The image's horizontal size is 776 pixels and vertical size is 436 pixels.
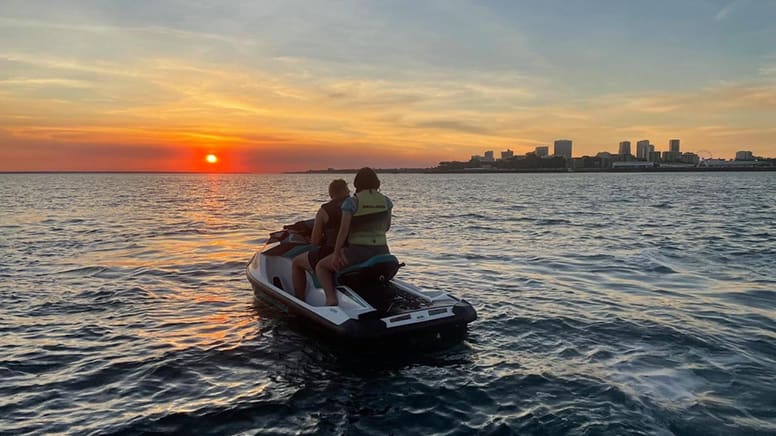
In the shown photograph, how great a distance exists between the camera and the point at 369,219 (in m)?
8.20

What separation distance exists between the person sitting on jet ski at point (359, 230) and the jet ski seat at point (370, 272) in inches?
3.8

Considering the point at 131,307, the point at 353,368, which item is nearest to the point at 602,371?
the point at 353,368

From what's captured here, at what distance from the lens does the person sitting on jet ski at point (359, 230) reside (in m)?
8.04

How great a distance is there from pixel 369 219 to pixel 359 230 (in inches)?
8.8

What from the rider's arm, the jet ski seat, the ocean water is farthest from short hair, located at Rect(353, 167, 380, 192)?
the ocean water

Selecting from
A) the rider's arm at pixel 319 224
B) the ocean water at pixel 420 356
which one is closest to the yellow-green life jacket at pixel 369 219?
the rider's arm at pixel 319 224

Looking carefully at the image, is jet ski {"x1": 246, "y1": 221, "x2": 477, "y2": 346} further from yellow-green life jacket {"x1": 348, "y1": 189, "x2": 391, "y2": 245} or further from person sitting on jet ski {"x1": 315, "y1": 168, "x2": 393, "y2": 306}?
yellow-green life jacket {"x1": 348, "y1": 189, "x2": 391, "y2": 245}

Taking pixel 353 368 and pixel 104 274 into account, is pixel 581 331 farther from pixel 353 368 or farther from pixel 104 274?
pixel 104 274

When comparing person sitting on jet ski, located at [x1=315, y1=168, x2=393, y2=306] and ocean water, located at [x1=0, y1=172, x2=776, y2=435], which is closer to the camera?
ocean water, located at [x1=0, y1=172, x2=776, y2=435]

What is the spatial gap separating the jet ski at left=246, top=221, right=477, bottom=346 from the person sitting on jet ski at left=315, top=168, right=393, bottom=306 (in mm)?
147

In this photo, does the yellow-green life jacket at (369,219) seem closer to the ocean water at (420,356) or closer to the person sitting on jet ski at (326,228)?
the person sitting on jet ski at (326,228)

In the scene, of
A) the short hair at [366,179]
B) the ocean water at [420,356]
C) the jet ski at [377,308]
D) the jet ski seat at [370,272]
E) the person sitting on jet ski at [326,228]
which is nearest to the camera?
the ocean water at [420,356]

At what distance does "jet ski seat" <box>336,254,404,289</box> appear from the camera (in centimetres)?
832

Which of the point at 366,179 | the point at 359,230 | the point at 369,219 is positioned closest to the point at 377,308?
the point at 359,230
